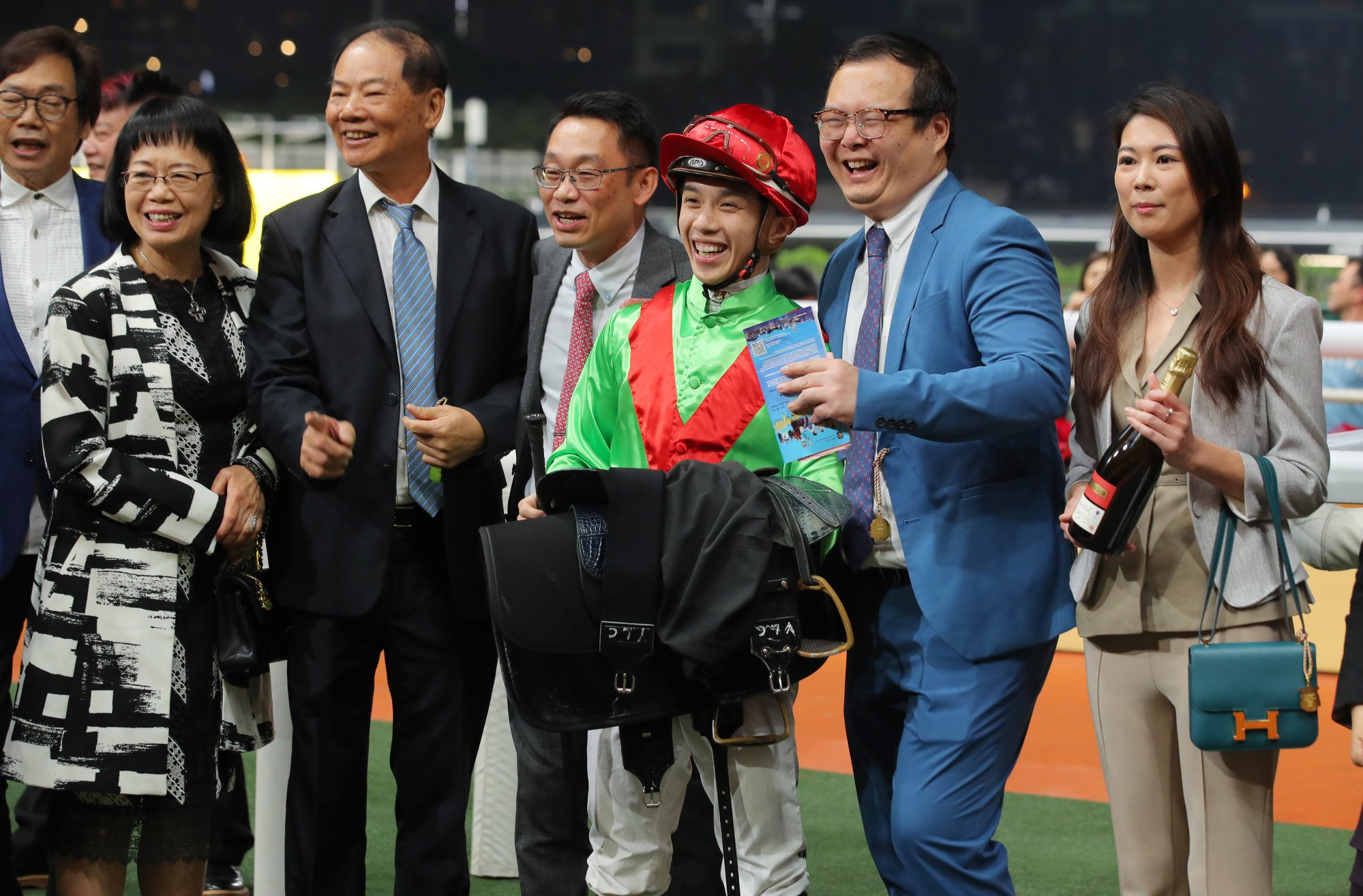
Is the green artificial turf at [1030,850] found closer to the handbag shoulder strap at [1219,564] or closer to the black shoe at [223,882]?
the black shoe at [223,882]

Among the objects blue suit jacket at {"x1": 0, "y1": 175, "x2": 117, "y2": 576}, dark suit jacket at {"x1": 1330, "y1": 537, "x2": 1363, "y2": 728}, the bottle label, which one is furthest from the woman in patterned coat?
dark suit jacket at {"x1": 1330, "y1": 537, "x2": 1363, "y2": 728}

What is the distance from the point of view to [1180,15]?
26.1 m

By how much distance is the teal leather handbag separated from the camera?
2.42 m

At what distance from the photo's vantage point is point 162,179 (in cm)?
301

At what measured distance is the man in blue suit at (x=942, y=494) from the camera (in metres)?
2.51

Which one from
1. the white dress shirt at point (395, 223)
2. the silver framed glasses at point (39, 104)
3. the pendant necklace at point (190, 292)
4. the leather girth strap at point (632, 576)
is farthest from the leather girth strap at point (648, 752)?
the silver framed glasses at point (39, 104)

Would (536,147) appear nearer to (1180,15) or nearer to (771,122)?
(1180,15)

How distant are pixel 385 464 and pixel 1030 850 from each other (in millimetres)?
2323

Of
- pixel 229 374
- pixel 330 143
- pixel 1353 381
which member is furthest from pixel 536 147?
pixel 229 374

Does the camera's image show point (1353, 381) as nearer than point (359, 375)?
No

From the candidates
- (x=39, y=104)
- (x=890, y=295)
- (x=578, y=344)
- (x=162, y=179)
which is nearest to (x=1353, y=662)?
(x=890, y=295)

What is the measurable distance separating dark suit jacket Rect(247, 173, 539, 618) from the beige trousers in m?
1.29

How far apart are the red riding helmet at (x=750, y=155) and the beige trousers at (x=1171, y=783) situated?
3.31 ft

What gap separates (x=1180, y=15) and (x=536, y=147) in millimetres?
12001
